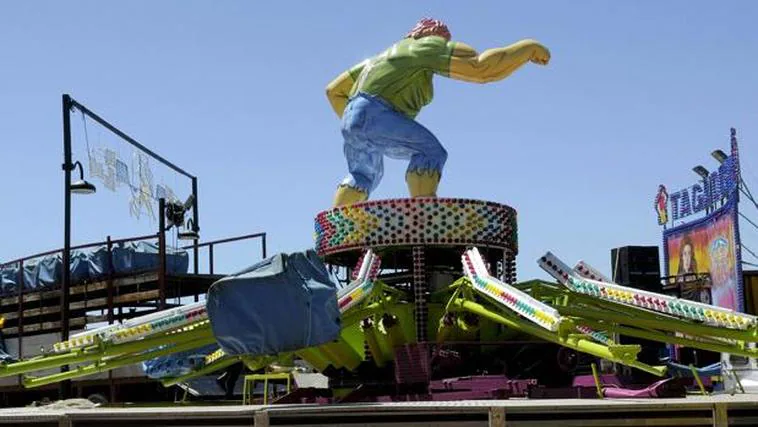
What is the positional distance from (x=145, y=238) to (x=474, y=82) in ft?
34.3

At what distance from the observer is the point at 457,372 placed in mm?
14883

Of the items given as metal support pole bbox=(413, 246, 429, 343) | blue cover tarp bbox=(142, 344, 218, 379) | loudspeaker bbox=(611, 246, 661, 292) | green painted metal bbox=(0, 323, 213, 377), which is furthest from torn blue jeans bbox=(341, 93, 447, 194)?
loudspeaker bbox=(611, 246, 661, 292)

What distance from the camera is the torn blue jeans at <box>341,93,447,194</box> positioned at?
691 inches

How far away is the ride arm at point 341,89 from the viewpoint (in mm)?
18606

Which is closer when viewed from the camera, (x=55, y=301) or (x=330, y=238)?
(x=330, y=238)

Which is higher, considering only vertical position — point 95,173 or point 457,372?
point 95,173

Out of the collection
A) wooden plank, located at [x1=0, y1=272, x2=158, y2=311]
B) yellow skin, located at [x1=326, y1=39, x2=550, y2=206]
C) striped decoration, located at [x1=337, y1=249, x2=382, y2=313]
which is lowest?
striped decoration, located at [x1=337, y1=249, x2=382, y2=313]

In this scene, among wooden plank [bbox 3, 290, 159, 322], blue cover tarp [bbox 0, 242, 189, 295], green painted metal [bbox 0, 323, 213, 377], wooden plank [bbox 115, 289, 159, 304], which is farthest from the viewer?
blue cover tarp [bbox 0, 242, 189, 295]

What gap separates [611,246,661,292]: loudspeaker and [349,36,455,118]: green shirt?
47.2ft

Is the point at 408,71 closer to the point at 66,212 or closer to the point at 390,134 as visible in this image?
the point at 390,134

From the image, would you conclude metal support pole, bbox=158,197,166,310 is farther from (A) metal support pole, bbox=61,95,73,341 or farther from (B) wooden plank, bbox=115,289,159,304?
(A) metal support pole, bbox=61,95,73,341

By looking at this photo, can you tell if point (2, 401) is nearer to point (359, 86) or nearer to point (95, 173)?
point (95, 173)

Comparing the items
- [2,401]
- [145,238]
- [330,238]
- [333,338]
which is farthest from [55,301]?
[333,338]

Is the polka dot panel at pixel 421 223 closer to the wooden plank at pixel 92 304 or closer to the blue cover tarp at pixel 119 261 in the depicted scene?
the wooden plank at pixel 92 304
